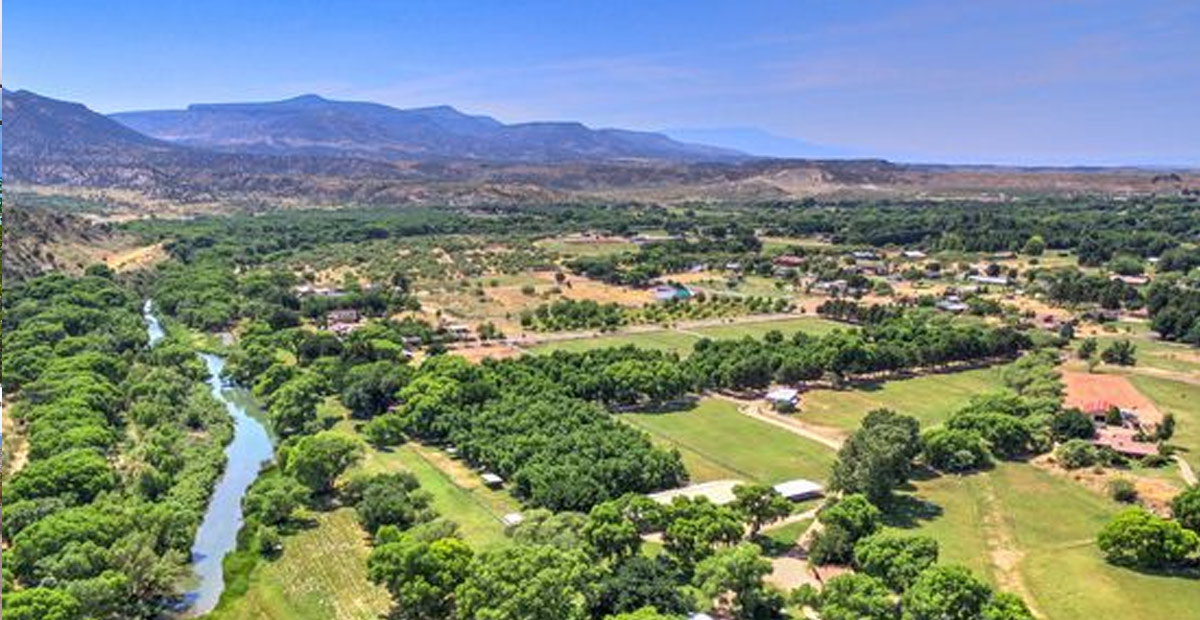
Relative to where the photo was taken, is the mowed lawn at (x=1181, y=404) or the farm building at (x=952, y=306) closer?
the mowed lawn at (x=1181, y=404)

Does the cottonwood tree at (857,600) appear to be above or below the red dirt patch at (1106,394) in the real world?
above

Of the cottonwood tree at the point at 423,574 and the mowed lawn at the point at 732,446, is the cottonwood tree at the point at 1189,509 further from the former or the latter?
the cottonwood tree at the point at 423,574

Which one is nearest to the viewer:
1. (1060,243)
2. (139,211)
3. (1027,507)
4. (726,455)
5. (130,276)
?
(1027,507)

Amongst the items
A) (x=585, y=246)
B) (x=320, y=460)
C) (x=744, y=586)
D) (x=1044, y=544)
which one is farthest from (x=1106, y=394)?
(x=585, y=246)

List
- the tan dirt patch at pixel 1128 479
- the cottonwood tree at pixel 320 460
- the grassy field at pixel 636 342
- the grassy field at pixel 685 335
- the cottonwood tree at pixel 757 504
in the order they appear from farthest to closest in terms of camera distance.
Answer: the grassy field at pixel 685 335, the grassy field at pixel 636 342, the cottonwood tree at pixel 320 460, the tan dirt patch at pixel 1128 479, the cottonwood tree at pixel 757 504

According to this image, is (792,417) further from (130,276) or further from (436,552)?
(130,276)

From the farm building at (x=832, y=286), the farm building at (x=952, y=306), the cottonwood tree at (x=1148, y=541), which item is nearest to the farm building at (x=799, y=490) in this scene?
the cottonwood tree at (x=1148, y=541)

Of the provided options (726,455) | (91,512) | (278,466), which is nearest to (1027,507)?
(726,455)
